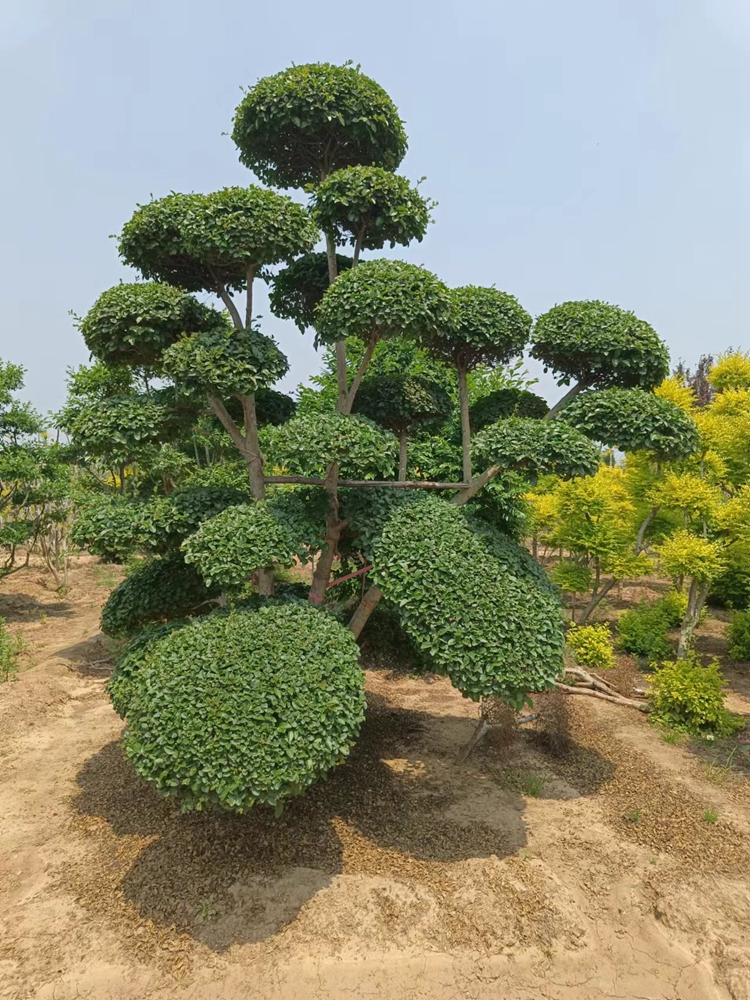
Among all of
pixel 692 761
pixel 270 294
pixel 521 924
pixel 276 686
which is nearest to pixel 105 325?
pixel 270 294

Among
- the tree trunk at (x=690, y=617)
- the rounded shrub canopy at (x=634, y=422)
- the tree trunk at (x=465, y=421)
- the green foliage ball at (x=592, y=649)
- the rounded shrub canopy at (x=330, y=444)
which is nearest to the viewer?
the rounded shrub canopy at (x=330, y=444)

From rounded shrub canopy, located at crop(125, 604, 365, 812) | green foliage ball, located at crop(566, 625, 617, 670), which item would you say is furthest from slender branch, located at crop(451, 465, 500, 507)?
green foliage ball, located at crop(566, 625, 617, 670)


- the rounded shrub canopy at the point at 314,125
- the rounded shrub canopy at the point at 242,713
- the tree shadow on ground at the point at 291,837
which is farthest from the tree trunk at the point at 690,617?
the rounded shrub canopy at the point at 314,125

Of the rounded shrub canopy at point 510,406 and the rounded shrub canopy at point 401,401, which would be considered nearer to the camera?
the rounded shrub canopy at point 401,401

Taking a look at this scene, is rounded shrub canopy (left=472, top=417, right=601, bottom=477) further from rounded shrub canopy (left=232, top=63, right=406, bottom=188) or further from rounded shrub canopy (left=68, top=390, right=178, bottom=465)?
rounded shrub canopy (left=232, top=63, right=406, bottom=188)

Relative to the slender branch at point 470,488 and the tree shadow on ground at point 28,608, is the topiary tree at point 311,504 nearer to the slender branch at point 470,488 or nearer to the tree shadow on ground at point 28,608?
the slender branch at point 470,488

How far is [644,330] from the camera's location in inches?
221

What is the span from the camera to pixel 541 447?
5.14m

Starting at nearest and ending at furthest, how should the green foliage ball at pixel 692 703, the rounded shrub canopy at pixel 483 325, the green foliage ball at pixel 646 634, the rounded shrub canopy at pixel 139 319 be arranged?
1. the rounded shrub canopy at pixel 139 319
2. the rounded shrub canopy at pixel 483 325
3. the green foliage ball at pixel 692 703
4. the green foliage ball at pixel 646 634

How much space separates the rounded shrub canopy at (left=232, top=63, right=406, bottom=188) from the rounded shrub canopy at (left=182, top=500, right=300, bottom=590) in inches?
153

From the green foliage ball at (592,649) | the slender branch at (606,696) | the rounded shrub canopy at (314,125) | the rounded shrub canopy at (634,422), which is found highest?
the rounded shrub canopy at (314,125)

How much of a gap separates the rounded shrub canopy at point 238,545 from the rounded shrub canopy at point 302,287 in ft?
9.06

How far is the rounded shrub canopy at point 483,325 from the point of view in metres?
5.52

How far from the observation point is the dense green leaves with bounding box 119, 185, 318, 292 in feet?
16.9
